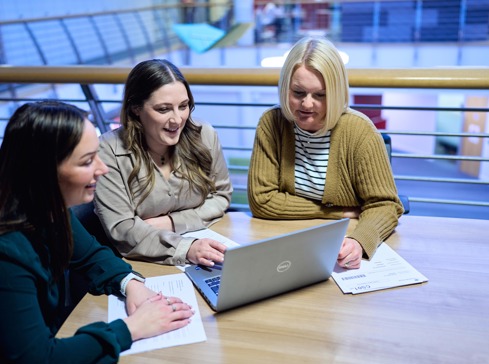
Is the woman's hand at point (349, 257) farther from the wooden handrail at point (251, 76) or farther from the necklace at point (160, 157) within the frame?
the wooden handrail at point (251, 76)

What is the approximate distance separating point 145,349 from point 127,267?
310mm

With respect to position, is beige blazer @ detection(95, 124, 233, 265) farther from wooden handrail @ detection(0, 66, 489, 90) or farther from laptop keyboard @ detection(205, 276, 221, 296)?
wooden handrail @ detection(0, 66, 489, 90)

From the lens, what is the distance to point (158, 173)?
1610 mm

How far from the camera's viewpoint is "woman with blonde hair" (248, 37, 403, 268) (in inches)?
59.3

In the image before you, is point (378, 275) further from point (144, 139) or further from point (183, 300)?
point (144, 139)

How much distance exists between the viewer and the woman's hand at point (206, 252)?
1356 millimetres

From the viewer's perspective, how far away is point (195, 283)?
1293 millimetres

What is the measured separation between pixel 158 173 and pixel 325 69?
2.01ft

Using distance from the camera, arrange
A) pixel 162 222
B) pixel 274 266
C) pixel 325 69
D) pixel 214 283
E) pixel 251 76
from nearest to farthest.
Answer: pixel 274 266 → pixel 214 283 → pixel 325 69 → pixel 162 222 → pixel 251 76

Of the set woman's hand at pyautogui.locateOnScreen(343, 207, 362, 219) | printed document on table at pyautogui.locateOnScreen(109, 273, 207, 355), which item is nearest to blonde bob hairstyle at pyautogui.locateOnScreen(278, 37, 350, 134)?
woman's hand at pyautogui.locateOnScreen(343, 207, 362, 219)

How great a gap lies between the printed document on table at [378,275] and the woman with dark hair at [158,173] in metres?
0.34

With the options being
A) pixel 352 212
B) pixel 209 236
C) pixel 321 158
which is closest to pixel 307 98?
pixel 321 158

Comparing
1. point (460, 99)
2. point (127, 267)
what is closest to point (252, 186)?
point (127, 267)

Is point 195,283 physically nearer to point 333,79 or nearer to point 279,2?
point 333,79
